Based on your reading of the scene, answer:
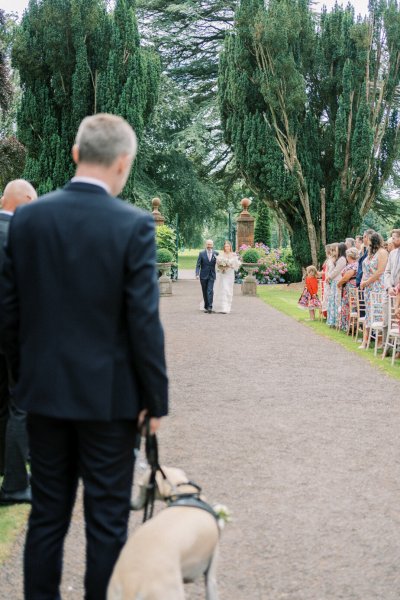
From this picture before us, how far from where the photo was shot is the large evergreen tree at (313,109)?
24891 millimetres

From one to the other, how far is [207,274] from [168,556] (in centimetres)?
1526

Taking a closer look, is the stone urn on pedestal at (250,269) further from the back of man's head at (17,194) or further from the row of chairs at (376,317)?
the back of man's head at (17,194)

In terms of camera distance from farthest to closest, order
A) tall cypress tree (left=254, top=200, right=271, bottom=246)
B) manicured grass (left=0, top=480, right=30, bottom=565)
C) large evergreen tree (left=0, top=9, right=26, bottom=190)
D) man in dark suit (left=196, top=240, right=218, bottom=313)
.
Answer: tall cypress tree (left=254, top=200, right=271, bottom=246)
large evergreen tree (left=0, top=9, right=26, bottom=190)
man in dark suit (left=196, top=240, right=218, bottom=313)
manicured grass (left=0, top=480, right=30, bottom=565)

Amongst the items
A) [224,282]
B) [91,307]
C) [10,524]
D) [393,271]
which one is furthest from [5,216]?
[224,282]

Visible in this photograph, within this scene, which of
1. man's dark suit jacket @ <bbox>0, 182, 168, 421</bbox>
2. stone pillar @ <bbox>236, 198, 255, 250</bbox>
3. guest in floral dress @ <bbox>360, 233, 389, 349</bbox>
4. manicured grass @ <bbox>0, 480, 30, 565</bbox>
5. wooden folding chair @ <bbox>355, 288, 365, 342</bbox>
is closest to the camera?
man's dark suit jacket @ <bbox>0, 182, 168, 421</bbox>

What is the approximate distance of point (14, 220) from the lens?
8.44 ft

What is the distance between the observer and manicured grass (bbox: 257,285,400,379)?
33.7 feet

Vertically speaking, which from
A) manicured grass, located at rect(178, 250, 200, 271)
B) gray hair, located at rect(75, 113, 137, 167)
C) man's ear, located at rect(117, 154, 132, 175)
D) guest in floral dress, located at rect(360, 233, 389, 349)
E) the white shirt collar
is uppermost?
gray hair, located at rect(75, 113, 137, 167)

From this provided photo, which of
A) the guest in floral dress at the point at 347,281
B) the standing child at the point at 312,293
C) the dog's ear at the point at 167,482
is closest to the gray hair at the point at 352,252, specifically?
the guest in floral dress at the point at 347,281

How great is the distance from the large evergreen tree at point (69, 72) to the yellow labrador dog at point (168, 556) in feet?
80.8

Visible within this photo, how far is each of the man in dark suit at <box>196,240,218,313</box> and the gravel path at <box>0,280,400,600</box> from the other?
6.60 metres

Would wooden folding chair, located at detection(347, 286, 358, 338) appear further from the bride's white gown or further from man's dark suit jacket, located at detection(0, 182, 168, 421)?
man's dark suit jacket, located at detection(0, 182, 168, 421)

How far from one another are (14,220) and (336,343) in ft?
34.4

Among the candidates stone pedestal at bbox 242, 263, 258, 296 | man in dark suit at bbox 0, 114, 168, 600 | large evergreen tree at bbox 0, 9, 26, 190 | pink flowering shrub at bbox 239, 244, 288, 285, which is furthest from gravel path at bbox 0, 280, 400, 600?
pink flowering shrub at bbox 239, 244, 288, 285
